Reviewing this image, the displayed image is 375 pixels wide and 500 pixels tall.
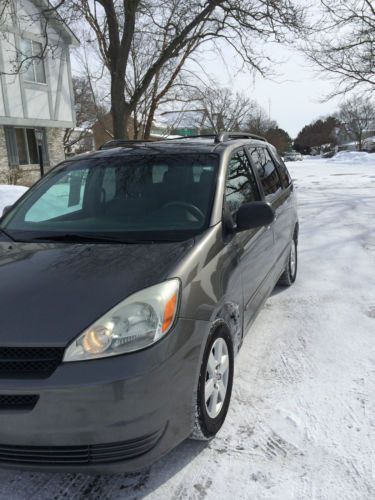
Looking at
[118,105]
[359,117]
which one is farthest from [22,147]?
[359,117]

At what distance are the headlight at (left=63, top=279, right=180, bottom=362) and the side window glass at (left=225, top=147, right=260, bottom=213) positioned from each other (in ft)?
3.88

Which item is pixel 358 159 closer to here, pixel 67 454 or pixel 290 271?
pixel 290 271

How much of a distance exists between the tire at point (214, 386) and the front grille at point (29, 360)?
763 mm

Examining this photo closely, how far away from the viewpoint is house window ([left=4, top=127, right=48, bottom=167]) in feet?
64.6

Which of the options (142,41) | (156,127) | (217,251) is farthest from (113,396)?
(156,127)

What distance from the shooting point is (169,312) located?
211 cm

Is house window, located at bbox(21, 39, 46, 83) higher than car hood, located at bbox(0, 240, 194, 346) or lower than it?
higher

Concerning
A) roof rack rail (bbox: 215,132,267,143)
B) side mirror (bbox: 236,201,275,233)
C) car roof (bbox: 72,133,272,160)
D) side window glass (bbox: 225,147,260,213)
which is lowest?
side mirror (bbox: 236,201,275,233)

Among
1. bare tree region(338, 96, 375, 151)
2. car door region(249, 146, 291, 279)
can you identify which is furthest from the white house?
bare tree region(338, 96, 375, 151)

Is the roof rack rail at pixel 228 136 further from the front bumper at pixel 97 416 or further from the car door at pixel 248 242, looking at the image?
the front bumper at pixel 97 416

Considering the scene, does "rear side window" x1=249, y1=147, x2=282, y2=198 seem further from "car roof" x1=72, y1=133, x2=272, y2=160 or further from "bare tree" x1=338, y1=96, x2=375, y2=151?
"bare tree" x1=338, y1=96, x2=375, y2=151

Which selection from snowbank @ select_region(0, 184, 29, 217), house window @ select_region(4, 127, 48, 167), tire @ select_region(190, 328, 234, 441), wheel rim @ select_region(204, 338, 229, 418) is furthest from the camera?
house window @ select_region(4, 127, 48, 167)

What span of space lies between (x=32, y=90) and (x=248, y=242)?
19270mm

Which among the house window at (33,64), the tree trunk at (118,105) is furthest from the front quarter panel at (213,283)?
the house window at (33,64)
